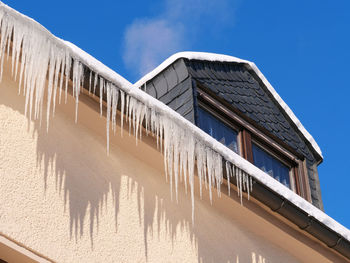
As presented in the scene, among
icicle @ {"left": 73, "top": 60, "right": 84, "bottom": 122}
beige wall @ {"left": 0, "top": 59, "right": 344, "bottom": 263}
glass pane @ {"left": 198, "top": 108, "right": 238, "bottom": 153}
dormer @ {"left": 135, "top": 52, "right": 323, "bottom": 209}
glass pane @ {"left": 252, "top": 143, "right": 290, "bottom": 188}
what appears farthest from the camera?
glass pane @ {"left": 252, "top": 143, "right": 290, "bottom": 188}

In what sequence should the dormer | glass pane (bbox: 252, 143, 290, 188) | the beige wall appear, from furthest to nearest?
glass pane (bbox: 252, 143, 290, 188)
the dormer
the beige wall

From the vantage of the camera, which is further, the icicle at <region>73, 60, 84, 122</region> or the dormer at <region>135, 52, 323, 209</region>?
the dormer at <region>135, 52, 323, 209</region>

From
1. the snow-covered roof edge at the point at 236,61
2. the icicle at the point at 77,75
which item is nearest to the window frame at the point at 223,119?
the snow-covered roof edge at the point at 236,61

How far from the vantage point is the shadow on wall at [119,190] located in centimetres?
421

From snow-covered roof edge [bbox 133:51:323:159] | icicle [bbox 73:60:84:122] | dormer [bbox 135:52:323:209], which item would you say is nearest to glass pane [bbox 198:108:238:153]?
dormer [bbox 135:52:323:209]

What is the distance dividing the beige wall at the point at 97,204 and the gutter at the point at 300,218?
0.34ft

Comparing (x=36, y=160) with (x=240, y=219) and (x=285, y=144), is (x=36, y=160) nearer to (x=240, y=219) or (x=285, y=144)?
(x=240, y=219)

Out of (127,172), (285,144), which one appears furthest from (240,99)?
(127,172)

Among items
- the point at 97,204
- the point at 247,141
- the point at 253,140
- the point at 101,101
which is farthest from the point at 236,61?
the point at 97,204

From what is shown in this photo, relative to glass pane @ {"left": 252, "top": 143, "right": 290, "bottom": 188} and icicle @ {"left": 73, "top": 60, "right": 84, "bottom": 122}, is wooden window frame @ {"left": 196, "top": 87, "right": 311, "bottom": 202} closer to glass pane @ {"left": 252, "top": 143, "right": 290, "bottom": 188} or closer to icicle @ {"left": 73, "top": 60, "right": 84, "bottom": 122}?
glass pane @ {"left": 252, "top": 143, "right": 290, "bottom": 188}

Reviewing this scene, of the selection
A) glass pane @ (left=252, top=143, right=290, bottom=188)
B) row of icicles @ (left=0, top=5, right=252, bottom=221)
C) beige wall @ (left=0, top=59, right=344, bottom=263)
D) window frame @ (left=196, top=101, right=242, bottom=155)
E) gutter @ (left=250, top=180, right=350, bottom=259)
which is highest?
window frame @ (left=196, top=101, right=242, bottom=155)

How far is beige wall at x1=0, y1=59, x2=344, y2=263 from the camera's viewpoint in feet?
13.0

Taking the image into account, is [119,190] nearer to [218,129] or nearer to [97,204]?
[97,204]

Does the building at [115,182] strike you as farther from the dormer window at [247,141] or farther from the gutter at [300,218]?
the dormer window at [247,141]
